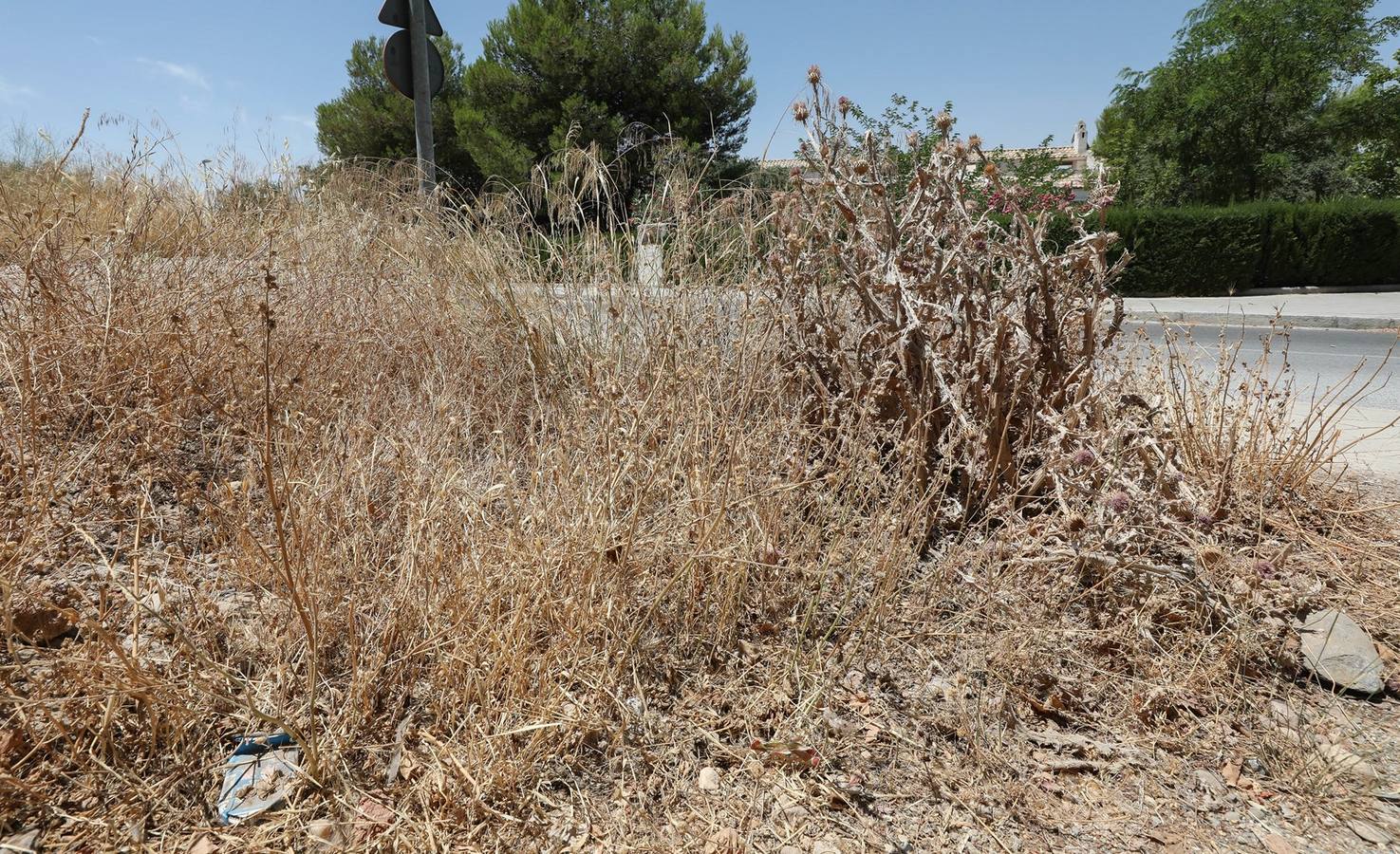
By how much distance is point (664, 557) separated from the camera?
2.36 metres

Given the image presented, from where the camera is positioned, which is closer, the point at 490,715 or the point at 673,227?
the point at 490,715

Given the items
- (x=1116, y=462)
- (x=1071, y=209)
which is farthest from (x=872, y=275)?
(x=1116, y=462)

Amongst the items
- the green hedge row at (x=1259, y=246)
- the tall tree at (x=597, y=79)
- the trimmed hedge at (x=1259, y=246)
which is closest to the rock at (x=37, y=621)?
the green hedge row at (x=1259, y=246)

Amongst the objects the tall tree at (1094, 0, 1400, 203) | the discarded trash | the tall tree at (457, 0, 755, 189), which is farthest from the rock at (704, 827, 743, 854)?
the tall tree at (1094, 0, 1400, 203)

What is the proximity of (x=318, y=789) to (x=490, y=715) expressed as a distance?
0.38 m

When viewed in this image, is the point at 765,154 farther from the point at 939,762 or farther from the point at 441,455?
the point at 939,762

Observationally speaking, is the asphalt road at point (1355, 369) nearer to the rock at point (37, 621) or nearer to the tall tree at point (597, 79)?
the rock at point (37, 621)

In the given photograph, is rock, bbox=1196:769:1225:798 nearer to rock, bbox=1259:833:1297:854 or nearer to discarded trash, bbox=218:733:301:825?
rock, bbox=1259:833:1297:854

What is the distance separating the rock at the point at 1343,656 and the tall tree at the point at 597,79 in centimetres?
1817

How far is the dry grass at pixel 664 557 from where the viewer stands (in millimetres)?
1767

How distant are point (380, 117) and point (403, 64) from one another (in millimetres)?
20938

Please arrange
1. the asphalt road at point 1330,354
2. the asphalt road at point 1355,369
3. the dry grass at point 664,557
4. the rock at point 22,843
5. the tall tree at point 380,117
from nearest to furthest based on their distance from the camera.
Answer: the rock at point 22,843
the dry grass at point 664,557
the asphalt road at point 1355,369
the asphalt road at point 1330,354
the tall tree at point 380,117

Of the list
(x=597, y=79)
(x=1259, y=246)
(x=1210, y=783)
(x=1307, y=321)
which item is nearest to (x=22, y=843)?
(x=1210, y=783)

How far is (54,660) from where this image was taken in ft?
5.90
